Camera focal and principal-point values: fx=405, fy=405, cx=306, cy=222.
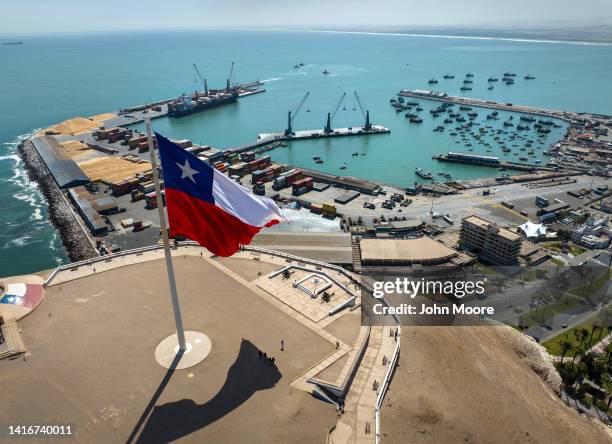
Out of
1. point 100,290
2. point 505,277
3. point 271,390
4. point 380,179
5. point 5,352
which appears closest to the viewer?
point 271,390

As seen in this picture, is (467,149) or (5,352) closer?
(5,352)

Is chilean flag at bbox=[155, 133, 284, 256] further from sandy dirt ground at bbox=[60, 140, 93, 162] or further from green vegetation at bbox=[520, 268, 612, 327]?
sandy dirt ground at bbox=[60, 140, 93, 162]

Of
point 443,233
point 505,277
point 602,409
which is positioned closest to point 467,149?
point 443,233

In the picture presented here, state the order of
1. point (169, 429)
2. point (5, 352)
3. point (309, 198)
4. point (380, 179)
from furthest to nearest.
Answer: point (380, 179), point (309, 198), point (5, 352), point (169, 429)

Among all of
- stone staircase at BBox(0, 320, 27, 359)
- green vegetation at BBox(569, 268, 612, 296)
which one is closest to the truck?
green vegetation at BBox(569, 268, 612, 296)

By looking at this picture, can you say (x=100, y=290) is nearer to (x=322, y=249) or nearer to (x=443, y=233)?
(x=322, y=249)
